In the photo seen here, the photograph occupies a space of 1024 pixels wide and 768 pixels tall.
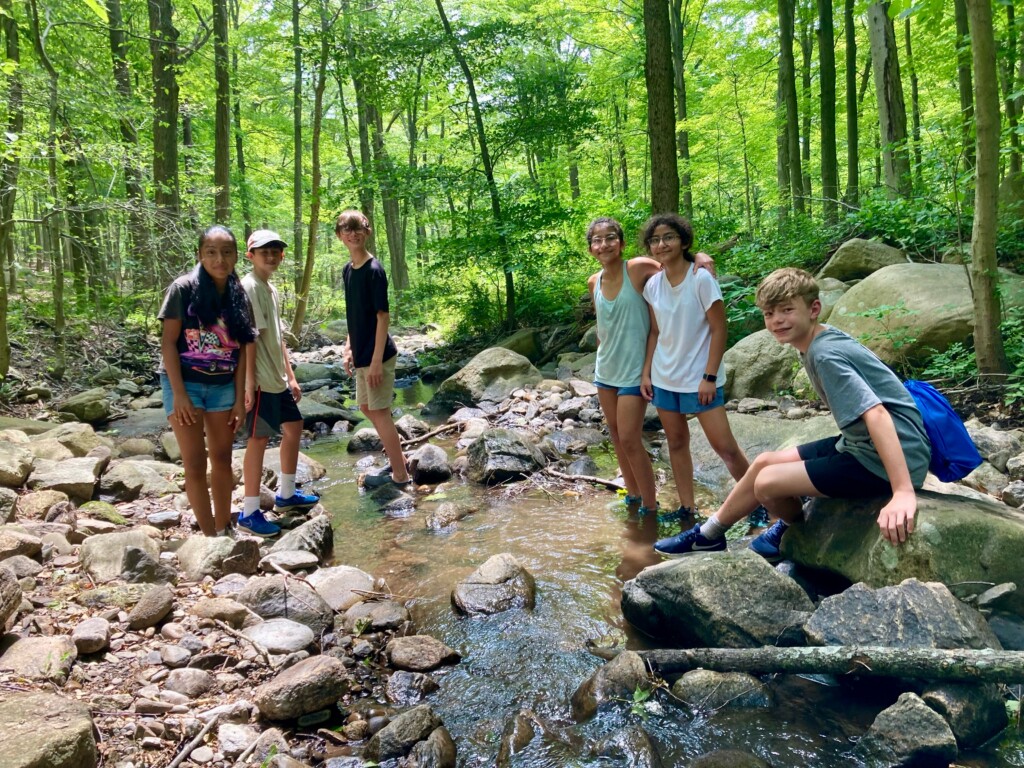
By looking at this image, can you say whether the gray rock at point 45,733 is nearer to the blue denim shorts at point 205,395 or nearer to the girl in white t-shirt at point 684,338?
the blue denim shorts at point 205,395

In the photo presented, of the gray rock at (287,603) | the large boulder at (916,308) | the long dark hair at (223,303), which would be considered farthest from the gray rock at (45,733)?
the large boulder at (916,308)

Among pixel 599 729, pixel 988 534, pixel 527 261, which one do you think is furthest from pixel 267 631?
pixel 527 261

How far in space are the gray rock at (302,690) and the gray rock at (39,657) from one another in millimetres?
748

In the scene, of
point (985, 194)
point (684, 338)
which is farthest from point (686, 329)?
point (985, 194)

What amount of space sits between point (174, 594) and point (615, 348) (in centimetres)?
293

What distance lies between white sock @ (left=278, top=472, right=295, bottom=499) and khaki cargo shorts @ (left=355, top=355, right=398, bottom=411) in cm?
81

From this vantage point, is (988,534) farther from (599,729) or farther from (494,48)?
(494,48)

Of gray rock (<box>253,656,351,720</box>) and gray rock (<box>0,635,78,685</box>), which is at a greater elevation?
gray rock (<box>0,635,78,685</box>)

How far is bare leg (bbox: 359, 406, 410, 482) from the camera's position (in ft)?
18.4

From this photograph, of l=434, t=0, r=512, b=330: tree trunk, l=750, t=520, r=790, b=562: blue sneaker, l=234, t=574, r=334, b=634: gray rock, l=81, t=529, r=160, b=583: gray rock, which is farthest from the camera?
l=434, t=0, r=512, b=330: tree trunk

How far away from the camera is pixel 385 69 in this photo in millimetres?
13172

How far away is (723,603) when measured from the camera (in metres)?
2.89

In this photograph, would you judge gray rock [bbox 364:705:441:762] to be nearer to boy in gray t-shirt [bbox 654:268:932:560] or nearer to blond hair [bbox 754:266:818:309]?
boy in gray t-shirt [bbox 654:268:932:560]

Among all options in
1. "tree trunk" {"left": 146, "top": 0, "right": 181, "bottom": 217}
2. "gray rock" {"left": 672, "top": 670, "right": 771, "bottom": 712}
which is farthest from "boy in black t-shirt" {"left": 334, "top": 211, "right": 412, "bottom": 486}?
"tree trunk" {"left": 146, "top": 0, "right": 181, "bottom": 217}
